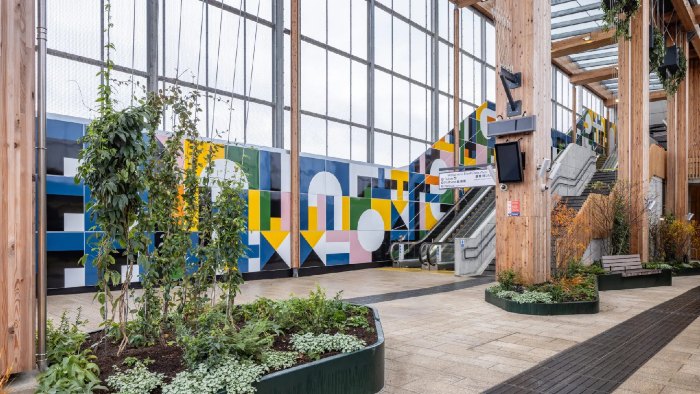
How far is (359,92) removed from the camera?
49.2 feet

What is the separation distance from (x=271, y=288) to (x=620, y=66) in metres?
11.2

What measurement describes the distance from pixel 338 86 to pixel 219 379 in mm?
12005

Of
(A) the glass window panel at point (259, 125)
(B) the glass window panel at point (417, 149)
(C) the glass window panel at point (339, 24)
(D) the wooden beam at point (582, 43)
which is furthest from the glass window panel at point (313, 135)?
(D) the wooden beam at point (582, 43)

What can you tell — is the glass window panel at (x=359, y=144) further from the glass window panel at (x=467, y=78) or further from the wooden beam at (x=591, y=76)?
the wooden beam at (x=591, y=76)

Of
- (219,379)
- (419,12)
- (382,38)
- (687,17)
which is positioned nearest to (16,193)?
(219,379)

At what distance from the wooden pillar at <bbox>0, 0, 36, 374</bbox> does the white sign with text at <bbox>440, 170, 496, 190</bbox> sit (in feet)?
27.4

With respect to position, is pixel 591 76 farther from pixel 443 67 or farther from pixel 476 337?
pixel 476 337

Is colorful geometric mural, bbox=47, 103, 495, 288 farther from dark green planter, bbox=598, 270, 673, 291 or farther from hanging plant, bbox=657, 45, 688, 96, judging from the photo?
dark green planter, bbox=598, 270, 673, 291

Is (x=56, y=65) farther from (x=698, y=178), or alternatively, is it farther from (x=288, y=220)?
(x=698, y=178)

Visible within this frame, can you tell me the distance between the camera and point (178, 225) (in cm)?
439

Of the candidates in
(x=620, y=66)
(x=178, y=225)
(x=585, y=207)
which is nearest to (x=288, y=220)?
(x=585, y=207)

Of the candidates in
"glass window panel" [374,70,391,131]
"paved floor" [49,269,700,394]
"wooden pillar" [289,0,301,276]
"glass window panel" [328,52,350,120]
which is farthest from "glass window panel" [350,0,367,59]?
"paved floor" [49,269,700,394]

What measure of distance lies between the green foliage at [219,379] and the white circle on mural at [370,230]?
1150 centimetres

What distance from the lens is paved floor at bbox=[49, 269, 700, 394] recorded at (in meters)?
4.26
